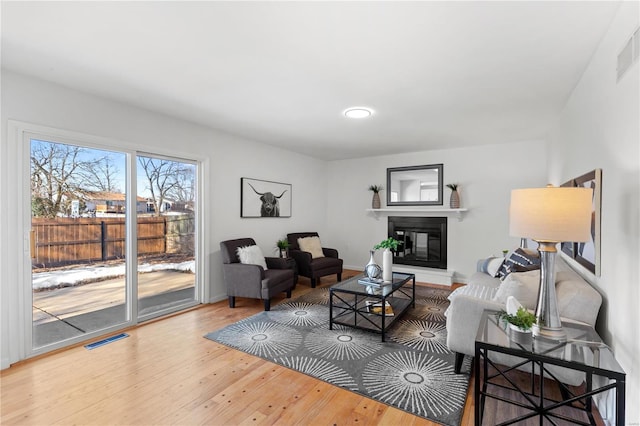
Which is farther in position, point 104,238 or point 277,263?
point 277,263

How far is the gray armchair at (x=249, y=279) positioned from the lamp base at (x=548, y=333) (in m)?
2.79

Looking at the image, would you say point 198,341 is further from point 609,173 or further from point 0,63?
point 609,173

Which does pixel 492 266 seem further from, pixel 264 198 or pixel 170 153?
pixel 170 153

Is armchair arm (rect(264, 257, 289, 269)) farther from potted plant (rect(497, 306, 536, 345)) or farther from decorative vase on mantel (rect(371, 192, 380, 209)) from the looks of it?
potted plant (rect(497, 306, 536, 345))

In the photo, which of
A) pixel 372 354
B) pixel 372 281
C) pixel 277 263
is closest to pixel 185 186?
pixel 277 263

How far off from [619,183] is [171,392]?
10.4 ft

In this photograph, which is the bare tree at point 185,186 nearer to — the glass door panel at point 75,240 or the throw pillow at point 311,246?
the glass door panel at point 75,240

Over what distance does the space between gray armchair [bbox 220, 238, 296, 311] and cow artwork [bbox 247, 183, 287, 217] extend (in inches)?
35.4

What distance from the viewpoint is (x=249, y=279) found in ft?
12.6

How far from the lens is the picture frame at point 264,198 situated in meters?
4.73

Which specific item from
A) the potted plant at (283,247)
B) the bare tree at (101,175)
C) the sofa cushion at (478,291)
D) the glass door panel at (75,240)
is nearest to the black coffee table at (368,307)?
the sofa cushion at (478,291)

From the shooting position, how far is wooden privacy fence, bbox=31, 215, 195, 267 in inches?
108

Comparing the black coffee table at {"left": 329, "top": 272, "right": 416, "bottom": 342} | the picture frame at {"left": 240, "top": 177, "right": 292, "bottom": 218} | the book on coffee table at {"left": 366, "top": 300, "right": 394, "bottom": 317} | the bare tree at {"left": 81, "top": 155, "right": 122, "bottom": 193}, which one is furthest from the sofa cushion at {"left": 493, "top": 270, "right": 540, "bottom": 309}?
the bare tree at {"left": 81, "top": 155, "right": 122, "bottom": 193}

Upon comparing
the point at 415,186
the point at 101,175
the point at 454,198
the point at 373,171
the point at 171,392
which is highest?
the point at 373,171
